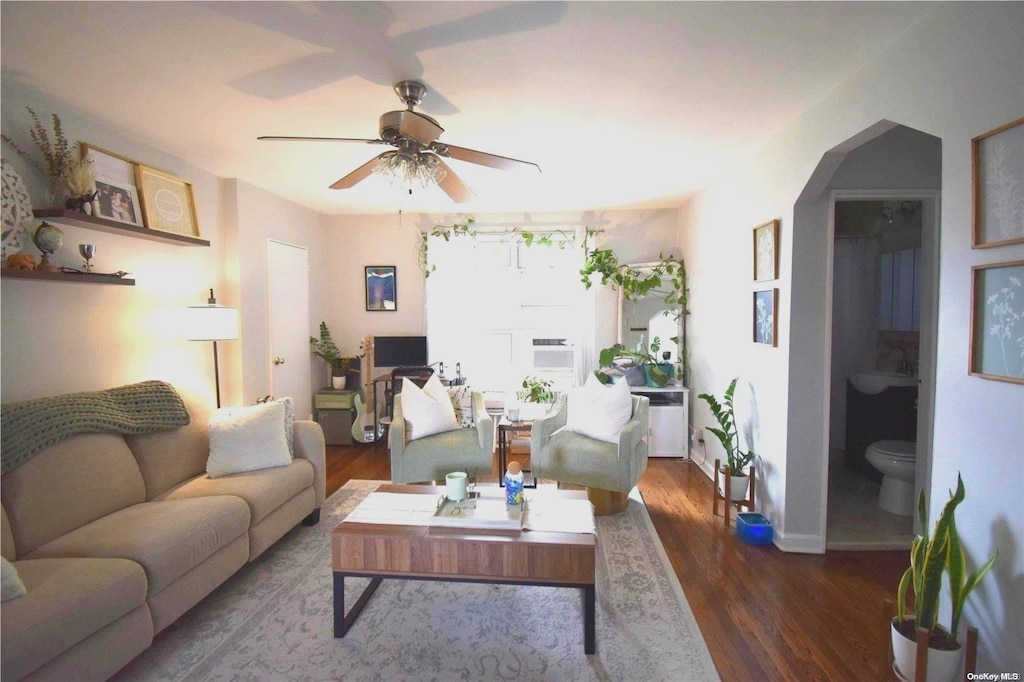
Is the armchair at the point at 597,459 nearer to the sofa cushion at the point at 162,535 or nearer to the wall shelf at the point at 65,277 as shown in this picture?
the sofa cushion at the point at 162,535

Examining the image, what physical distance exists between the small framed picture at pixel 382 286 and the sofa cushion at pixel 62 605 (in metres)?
3.61

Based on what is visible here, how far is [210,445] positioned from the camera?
113 inches

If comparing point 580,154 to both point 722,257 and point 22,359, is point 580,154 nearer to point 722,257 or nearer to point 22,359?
point 722,257

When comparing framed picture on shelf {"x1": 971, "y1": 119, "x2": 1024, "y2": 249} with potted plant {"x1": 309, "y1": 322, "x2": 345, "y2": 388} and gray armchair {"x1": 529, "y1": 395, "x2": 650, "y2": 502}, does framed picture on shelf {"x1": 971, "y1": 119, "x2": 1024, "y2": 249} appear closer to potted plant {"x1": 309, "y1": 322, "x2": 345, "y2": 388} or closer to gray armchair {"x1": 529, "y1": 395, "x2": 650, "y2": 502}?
gray armchair {"x1": 529, "y1": 395, "x2": 650, "y2": 502}

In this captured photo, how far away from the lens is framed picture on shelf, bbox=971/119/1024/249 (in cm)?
138

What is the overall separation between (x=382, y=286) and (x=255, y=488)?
298 cm

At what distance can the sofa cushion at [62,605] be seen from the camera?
58.6 inches

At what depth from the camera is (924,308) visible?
2.82 meters

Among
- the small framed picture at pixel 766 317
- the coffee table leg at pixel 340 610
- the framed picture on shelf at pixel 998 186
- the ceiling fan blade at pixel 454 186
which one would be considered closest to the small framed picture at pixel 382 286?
the ceiling fan blade at pixel 454 186

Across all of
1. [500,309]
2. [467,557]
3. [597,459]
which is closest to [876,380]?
[597,459]


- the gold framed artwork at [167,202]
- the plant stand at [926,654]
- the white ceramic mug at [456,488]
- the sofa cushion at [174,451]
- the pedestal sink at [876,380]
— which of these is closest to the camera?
the plant stand at [926,654]

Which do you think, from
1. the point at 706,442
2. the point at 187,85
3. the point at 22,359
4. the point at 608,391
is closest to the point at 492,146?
the point at 187,85

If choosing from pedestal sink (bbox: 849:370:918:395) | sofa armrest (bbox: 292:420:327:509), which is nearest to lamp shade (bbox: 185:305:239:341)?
sofa armrest (bbox: 292:420:327:509)

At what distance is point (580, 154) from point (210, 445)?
2971 mm
